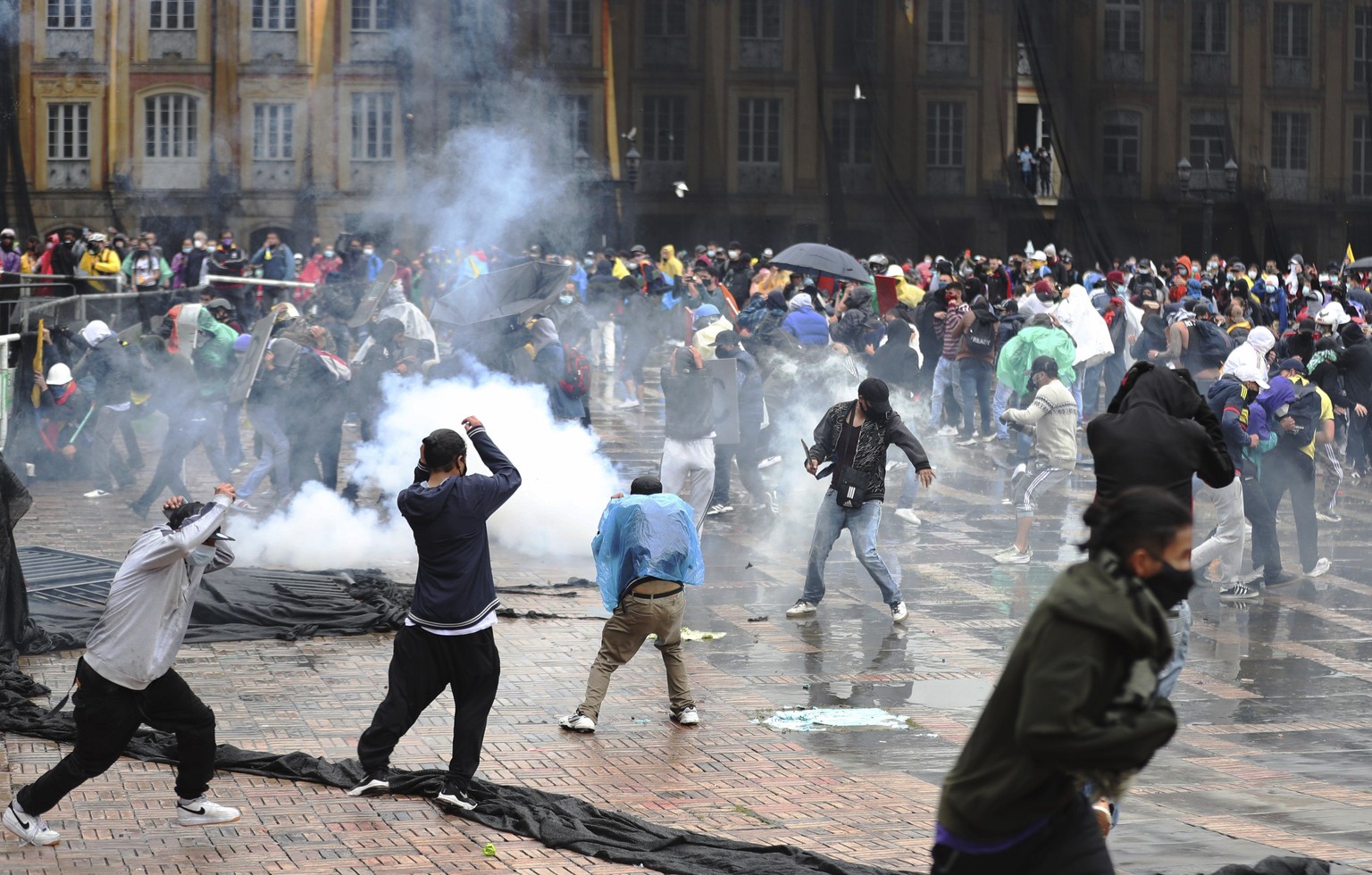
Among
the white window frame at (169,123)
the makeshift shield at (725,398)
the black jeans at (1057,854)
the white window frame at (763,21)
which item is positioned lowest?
the black jeans at (1057,854)

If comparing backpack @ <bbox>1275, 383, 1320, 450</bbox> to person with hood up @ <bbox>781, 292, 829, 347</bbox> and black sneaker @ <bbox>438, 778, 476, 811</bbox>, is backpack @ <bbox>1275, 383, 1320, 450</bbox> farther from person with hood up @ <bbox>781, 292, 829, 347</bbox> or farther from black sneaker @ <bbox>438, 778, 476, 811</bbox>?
black sneaker @ <bbox>438, 778, 476, 811</bbox>

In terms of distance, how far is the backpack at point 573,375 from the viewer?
46.6 feet

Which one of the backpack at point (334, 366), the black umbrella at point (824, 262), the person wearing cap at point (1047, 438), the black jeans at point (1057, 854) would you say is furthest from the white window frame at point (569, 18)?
the black jeans at point (1057, 854)

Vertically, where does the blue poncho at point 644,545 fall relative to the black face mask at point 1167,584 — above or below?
below

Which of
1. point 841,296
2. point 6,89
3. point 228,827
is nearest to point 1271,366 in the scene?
point 841,296

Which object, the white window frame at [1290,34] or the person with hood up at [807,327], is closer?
the person with hood up at [807,327]

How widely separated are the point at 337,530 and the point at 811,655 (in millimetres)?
4519

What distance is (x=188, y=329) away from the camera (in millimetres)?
16797

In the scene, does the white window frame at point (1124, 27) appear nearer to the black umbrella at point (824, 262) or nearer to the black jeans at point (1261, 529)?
the black umbrella at point (824, 262)

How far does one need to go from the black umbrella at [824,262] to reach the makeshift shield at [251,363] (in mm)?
7120

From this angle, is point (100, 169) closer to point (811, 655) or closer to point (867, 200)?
point (867, 200)

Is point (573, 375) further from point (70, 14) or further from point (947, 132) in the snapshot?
point (947, 132)

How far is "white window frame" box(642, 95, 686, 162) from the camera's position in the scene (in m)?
44.5

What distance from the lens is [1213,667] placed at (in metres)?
9.45
